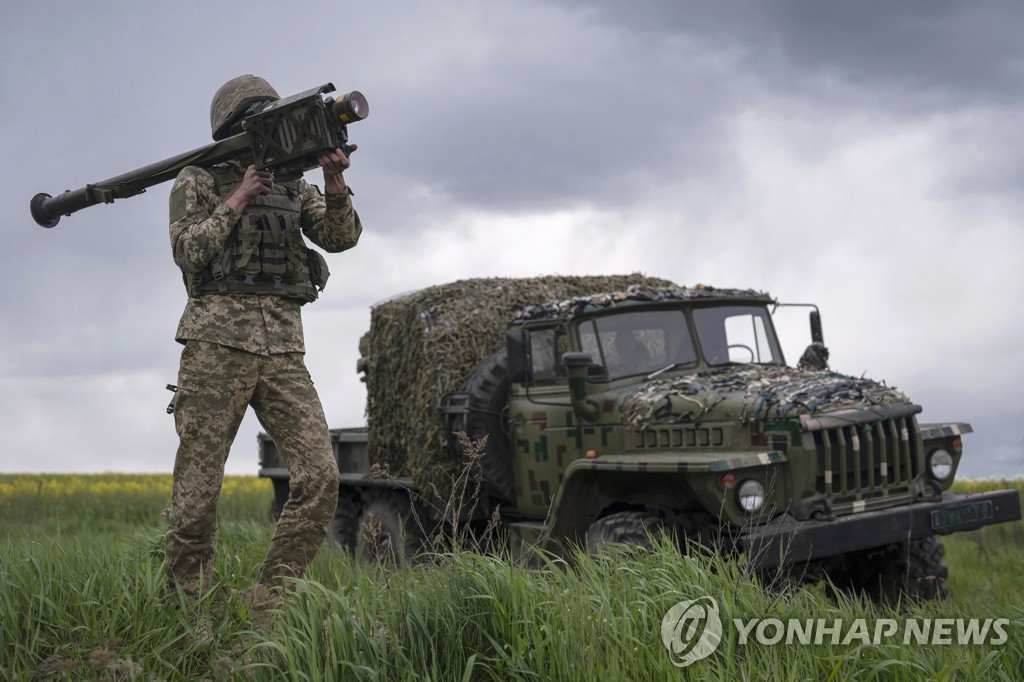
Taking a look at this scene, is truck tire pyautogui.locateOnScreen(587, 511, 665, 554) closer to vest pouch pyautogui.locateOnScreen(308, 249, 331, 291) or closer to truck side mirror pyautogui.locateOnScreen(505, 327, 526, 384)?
truck side mirror pyautogui.locateOnScreen(505, 327, 526, 384)

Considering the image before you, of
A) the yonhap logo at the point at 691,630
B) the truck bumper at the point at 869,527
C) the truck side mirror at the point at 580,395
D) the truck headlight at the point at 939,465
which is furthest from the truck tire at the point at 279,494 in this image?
the yonhap logo at the point at 691,630

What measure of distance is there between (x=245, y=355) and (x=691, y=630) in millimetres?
2498

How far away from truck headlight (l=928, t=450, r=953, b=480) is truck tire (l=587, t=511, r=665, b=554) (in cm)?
214

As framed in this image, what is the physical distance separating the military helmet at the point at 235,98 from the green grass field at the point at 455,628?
7.71 ft

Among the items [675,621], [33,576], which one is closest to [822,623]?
[675,621]

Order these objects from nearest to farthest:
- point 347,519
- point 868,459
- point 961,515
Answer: point 868,459 → point 961,515 → point 347,519

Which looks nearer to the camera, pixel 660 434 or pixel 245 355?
pixel 245 355

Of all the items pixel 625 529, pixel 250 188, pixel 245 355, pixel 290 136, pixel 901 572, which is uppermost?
pixel 290 136

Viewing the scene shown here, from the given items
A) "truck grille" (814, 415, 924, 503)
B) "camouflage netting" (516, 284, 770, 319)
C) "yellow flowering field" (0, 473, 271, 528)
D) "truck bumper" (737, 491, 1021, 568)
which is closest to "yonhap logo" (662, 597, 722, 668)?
"truck bumper" (737, 491, 1021, 568)

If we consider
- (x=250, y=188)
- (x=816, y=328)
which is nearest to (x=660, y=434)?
(x=816, y=328)

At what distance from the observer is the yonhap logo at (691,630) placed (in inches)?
160

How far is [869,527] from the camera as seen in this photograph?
6125mm

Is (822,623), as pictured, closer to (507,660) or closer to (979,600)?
(507,660)

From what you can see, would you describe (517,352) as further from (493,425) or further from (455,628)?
(455,628)
